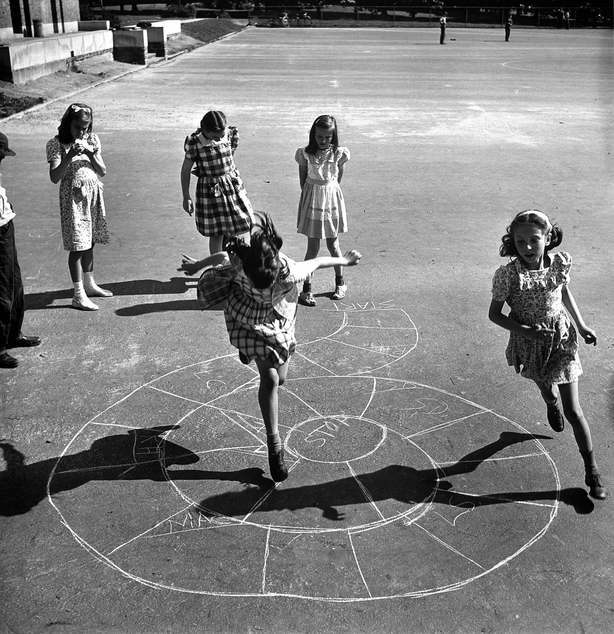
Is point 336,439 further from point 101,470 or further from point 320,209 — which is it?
point 320,209

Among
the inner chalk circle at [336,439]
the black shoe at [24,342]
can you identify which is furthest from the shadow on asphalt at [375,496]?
the black shoe at [24,342]

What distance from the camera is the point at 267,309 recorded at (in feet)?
13.2

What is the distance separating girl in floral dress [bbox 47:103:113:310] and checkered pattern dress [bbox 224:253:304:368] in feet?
9.19

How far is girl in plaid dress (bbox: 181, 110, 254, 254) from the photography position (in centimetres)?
646

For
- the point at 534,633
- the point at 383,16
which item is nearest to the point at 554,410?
the point at 534,633

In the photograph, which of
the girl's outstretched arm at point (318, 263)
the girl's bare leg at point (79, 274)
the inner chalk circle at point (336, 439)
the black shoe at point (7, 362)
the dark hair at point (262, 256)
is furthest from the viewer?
the girl's bare leg at point (79, 274)

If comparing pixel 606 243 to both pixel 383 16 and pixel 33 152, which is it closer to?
pixel 33 152

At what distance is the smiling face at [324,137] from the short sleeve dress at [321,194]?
0.15 meters

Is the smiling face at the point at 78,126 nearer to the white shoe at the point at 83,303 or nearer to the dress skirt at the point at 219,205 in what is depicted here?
the dress skirt at the point at 219,205

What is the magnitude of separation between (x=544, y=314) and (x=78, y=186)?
13.5ft

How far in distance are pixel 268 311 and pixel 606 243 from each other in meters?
5.73

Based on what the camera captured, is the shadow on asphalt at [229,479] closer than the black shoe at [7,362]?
Yes

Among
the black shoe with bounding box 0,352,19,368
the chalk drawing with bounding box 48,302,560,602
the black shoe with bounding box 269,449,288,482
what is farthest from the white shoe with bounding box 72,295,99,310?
the black shoe with bounding box 269,449,288,482

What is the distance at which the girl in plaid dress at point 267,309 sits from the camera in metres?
3.86
